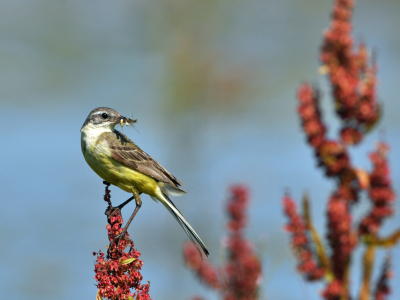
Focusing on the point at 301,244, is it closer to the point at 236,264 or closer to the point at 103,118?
the point at 236,264

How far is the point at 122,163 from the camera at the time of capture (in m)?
5.69

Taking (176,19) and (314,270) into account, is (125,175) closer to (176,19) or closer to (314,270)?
(314,270)

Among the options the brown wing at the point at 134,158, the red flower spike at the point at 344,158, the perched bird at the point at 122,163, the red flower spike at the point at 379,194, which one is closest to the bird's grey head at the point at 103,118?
the perched bird at the point at 122,163

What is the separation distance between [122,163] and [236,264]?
239cm

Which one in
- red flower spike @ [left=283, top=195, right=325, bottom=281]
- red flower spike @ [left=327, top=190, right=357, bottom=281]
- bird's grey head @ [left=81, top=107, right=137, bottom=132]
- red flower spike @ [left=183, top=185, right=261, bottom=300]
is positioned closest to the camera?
red flower spike @ [left=327, top=190, right=357, bottom=281]

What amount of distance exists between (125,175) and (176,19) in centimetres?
1467

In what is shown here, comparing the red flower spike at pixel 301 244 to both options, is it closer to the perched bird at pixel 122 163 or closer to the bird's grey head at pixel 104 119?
the perched bird at pixel 122 163

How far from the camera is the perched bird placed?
5.64 metres

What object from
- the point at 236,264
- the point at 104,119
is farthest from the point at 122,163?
the point at 236,264

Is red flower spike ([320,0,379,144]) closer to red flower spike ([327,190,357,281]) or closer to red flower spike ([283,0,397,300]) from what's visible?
red flower spike ([283,0,397,300])

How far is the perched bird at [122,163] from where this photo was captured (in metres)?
5.64

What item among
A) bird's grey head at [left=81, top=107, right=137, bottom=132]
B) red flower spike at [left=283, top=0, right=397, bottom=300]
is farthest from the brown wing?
red flower spike at [left=283, top=0, right=397, bottom=300]

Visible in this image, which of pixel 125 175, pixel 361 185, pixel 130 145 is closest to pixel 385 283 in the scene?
pixel 361 185

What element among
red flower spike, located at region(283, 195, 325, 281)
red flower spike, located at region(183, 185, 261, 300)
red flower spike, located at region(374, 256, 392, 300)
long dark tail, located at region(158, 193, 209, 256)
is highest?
long dark tail, located at region(158, 193, 209, 256)
